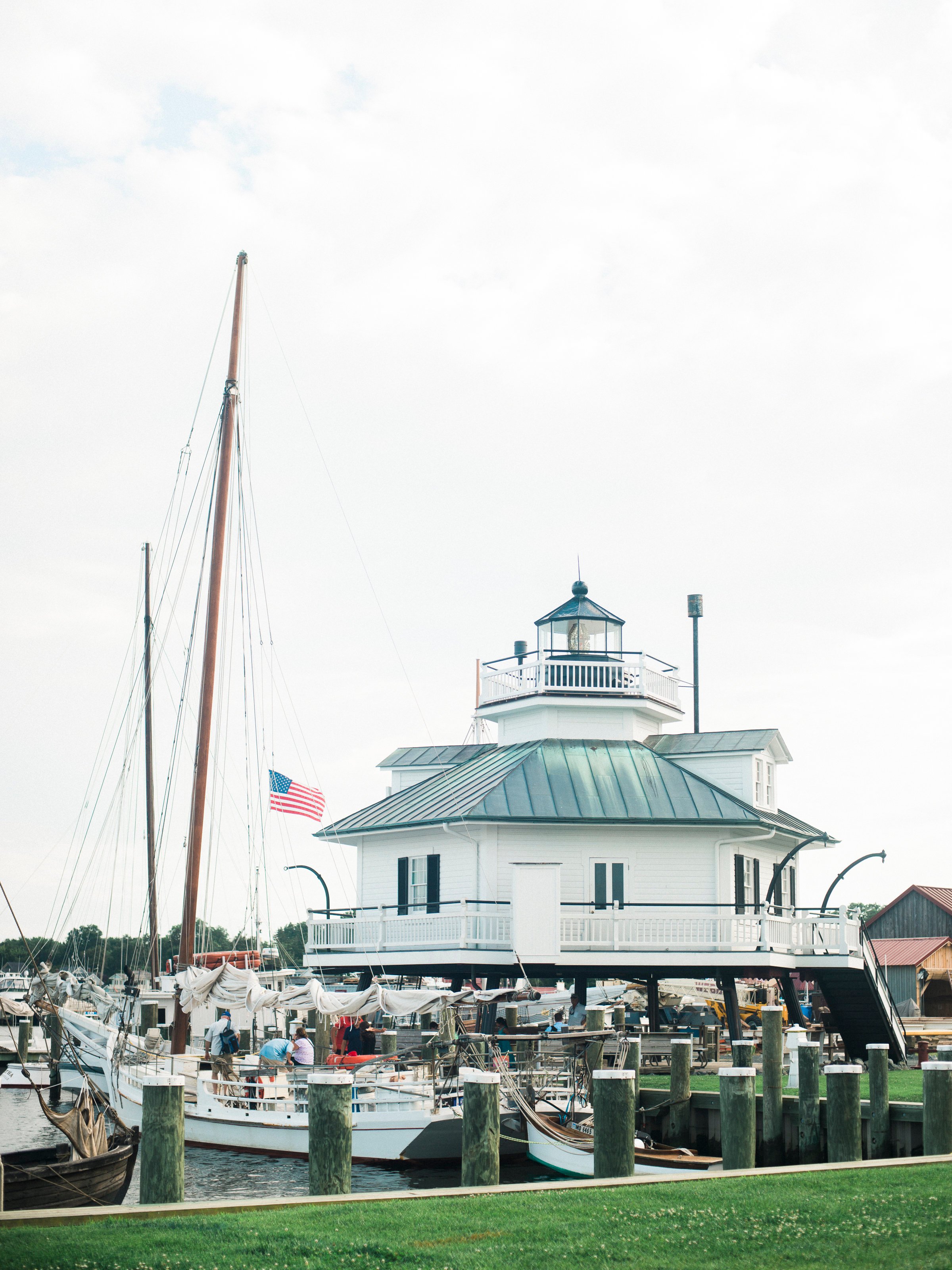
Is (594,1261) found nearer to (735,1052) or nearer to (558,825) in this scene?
→ (735,1052)

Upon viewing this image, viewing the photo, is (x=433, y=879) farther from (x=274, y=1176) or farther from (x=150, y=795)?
(x=150, y=795)

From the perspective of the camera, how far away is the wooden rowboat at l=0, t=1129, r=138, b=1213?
54.3ft

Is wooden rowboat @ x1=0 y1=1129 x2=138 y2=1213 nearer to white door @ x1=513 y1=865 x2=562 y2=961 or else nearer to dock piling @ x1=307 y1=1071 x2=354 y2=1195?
dock piling @ x1=307 y1=1071 x2=354 y2=1195

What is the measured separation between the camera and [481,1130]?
16.6 meters

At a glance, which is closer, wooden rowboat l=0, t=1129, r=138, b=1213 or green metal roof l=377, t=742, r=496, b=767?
wooden rowboat l=0, t=1129, r=138, b=1213

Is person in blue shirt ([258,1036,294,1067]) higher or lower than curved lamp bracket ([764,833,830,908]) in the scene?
lower

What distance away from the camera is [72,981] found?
56875mm

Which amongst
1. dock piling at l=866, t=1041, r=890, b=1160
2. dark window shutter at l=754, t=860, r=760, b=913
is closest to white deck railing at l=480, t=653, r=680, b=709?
dark window shutter at l=754, t=860, r=760, b=913

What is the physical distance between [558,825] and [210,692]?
33.0ft

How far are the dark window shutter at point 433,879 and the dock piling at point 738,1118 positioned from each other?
19924mm

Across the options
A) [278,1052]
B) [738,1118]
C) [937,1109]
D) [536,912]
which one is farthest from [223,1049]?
[937,1109]

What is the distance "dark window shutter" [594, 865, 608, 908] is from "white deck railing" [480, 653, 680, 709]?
593 cm

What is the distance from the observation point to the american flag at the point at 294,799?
3634 centimetres

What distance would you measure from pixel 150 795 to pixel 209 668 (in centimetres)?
A: 2524
